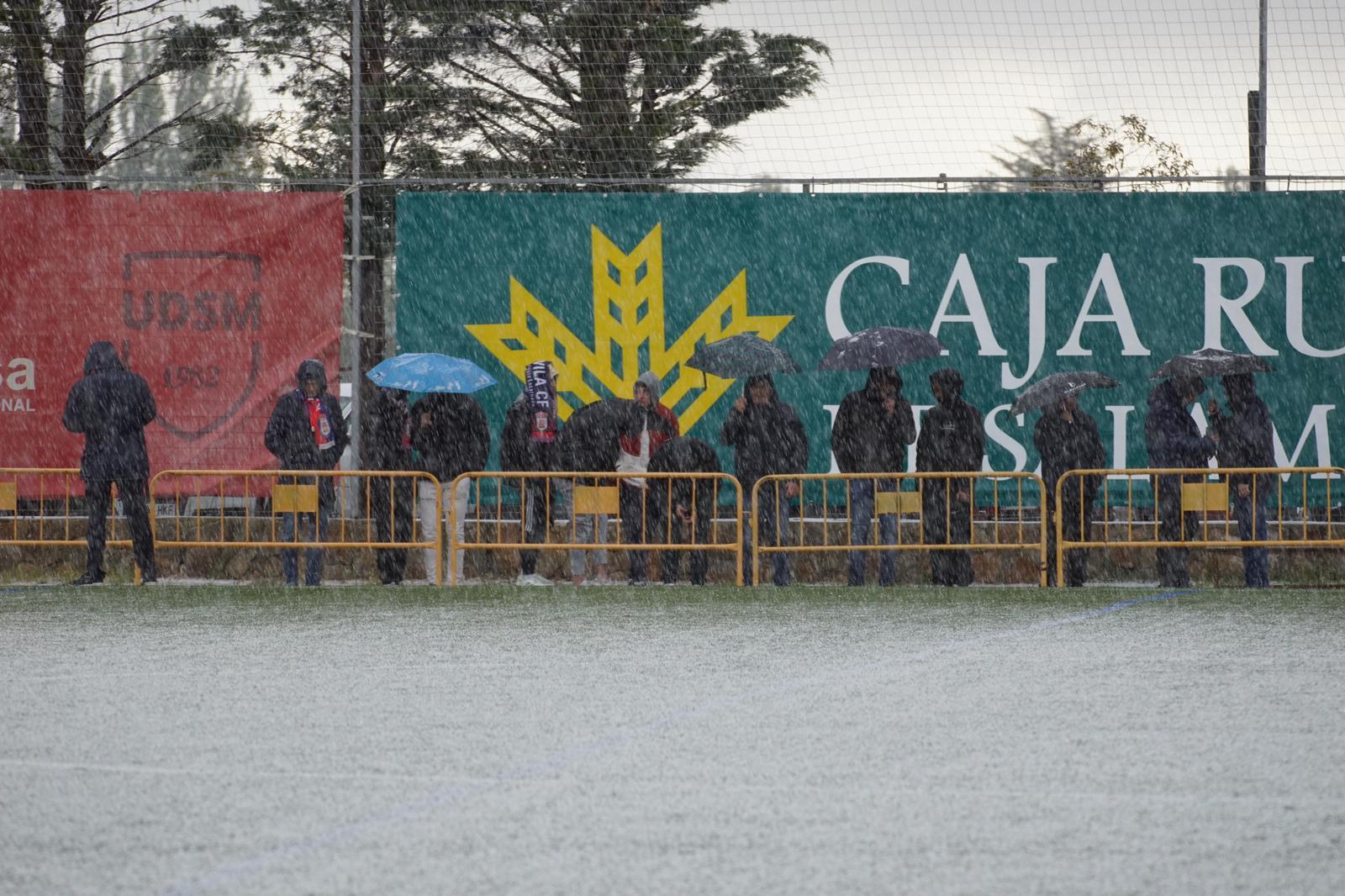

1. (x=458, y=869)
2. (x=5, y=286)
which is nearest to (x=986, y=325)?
(x=5, y=286)

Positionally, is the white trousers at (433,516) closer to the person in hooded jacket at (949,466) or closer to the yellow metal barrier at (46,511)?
the yellow metal barrier at (46,511)

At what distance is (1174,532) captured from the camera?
14039mm

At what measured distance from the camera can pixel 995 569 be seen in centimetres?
1502

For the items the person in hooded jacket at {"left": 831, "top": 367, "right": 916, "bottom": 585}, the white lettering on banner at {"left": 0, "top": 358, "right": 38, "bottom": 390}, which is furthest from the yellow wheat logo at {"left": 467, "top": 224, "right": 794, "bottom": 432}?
the white lettering on banner at {"left": 0, "top": 358, "right": 38, "bottom": 390}

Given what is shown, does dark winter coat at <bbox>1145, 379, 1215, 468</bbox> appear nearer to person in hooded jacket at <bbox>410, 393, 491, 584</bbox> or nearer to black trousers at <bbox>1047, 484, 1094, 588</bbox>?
black trousers at <bbox>1047, 484, 1094, 588</bbox>

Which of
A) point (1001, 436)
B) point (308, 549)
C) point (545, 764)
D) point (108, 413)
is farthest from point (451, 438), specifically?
point (545, 764)

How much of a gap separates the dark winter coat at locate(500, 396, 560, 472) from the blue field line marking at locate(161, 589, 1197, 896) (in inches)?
227

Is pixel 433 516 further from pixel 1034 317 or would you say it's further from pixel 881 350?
pixel 1034 317

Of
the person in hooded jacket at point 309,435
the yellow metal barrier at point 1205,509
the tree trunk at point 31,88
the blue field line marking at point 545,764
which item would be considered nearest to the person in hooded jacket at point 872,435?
the yellow metal barrier at point 1205,509

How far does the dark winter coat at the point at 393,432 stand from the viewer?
14719mm

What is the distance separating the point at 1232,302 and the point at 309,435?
7.94 m

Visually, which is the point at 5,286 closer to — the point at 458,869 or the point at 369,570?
the point at 369,570

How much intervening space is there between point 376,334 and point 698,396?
287 centimetres

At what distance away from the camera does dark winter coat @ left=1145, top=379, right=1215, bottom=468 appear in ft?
46.7
